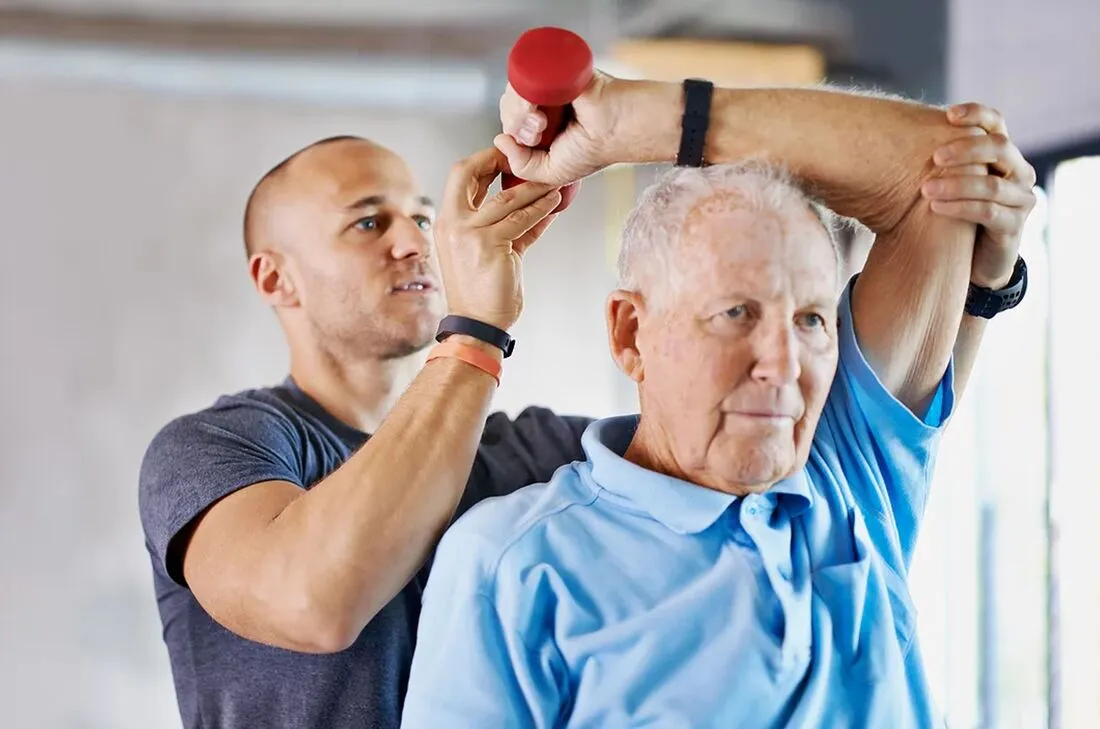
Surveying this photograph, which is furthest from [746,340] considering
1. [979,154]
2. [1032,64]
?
[1032,64]

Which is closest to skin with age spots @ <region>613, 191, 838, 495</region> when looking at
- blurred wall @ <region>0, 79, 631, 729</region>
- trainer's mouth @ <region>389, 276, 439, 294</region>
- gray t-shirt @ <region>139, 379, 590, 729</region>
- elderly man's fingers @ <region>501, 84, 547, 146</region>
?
elderly man's fingers @ <region>501, 84, 547, 146</region>

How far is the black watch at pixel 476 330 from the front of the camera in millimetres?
1406

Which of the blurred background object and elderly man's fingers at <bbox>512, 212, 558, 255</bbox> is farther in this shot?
the blurred background object

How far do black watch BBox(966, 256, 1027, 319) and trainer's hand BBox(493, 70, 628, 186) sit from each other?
49 centimetres

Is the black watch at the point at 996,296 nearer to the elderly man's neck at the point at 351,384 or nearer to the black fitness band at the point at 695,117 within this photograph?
the black fitness band at the point at 695,117

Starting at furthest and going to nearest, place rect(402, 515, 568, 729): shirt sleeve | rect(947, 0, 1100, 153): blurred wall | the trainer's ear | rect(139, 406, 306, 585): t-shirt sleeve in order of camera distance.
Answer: rect(947, 0, 1100, 153): blurred wall → the trainer's ear → rect(139, 406, 306, 585): t-shirt sleeve → rect(402, 515, 568, 729): shirt sleeve

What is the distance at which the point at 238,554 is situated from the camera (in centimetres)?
141

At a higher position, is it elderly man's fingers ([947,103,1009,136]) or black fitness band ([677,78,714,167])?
elderly man's fingers ([947,103,1009,136])

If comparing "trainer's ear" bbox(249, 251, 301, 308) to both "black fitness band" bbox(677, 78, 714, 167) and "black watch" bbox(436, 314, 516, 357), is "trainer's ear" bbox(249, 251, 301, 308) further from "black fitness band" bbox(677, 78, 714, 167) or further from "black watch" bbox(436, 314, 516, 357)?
"black fitness band" bbox(677, 78, 714, 167)

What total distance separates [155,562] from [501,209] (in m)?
0.75

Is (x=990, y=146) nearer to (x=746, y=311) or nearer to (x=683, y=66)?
(x=746, y=311)

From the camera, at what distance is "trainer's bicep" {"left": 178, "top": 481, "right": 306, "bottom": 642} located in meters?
1.38

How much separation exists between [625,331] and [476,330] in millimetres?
184

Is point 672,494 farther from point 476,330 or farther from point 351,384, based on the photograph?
point 351,384
